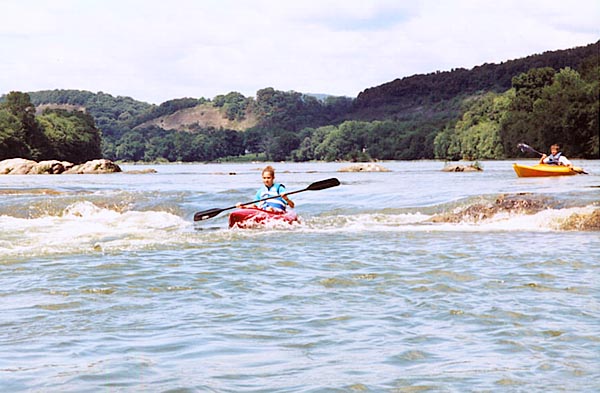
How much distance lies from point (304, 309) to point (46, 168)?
177 ft

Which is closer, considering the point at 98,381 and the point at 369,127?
the point at 98,381

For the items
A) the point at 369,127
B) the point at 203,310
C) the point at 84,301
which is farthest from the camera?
the point at 369,127

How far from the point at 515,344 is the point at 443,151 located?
12061 cm

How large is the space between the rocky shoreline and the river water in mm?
44598

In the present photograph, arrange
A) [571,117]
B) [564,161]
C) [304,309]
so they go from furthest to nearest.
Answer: [571,117] < [564,161] < [304,309]

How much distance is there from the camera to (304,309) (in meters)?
7.06

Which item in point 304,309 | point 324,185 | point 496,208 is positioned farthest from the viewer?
point 496,208

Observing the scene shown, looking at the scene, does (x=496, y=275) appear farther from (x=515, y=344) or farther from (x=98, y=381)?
(x=98, y=381)

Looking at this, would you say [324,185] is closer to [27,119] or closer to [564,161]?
[564,161]

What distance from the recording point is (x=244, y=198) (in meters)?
24.3

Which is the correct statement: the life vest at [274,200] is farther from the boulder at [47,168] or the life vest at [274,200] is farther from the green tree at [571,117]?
the green tree at [571,117]

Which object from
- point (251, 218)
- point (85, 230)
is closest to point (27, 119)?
point (85, 230)

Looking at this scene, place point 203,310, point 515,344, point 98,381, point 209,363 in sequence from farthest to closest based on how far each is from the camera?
point 203,310 < point 515,344 < point 209,363 < point 98,381

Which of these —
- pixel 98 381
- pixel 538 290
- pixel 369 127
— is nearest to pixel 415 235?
pixel 538 290
